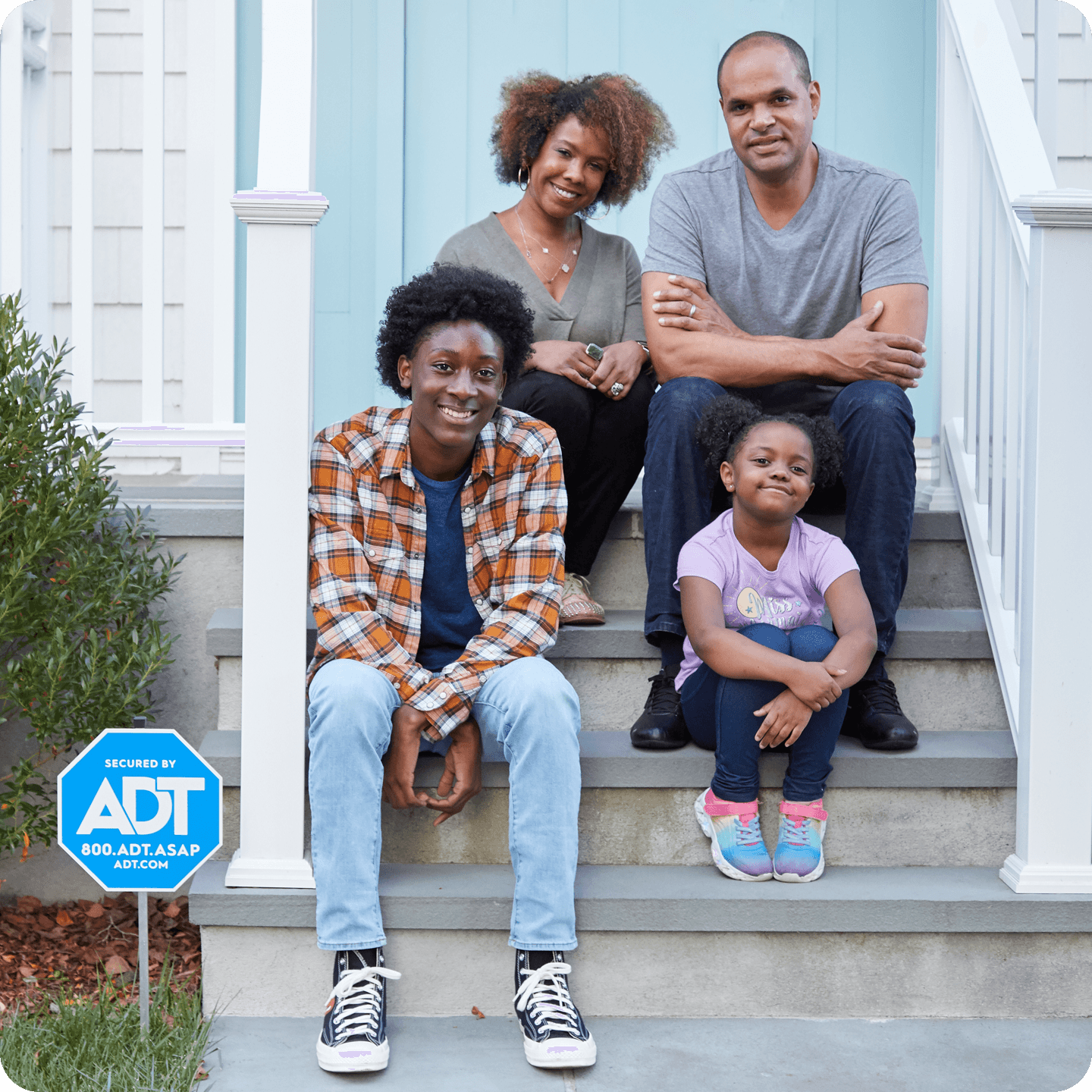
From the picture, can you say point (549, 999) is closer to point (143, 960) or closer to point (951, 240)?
point (143, 960)

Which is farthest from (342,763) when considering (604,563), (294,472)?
(604,563)

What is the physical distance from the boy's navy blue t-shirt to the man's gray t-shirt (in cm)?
76

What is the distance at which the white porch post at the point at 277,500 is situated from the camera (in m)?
2.05

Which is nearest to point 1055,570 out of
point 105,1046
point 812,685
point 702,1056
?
point 812,685

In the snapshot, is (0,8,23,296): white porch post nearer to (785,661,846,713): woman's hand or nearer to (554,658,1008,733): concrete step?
(554,658,1008,733): concrete step

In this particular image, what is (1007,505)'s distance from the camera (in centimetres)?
252

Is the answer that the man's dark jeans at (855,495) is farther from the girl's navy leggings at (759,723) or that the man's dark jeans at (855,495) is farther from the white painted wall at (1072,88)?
the white painted wall at (1072,88)

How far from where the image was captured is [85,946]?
8.00ft

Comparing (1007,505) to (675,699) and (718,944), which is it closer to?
(675,699)

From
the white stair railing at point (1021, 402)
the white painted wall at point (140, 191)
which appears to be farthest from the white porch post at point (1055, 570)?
the white painted wall at point (140, 191)

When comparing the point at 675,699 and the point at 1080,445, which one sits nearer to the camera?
the point at 1080,445

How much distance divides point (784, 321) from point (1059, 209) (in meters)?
0.67

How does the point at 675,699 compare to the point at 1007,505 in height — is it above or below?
below

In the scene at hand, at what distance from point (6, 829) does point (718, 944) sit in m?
1.37
